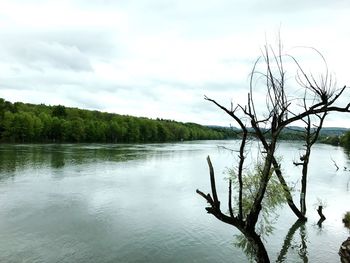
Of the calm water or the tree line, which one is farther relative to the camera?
the tree line

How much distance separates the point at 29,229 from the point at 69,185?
15.7m

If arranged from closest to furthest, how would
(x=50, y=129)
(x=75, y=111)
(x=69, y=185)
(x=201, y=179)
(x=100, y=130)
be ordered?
(x=69, y=185), (x=201, y=179), (x=50, y=129), (x=100, y=130), (x=75, y=111)

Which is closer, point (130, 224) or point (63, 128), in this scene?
point (130, 224)

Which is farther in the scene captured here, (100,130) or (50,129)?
(100,130)

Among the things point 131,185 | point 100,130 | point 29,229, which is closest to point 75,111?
point 100,130

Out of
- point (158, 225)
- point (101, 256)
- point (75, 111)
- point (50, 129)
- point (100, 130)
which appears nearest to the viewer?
point (101, 256)

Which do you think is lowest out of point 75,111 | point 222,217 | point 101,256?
point 101,256

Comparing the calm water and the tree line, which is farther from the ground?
the tree line

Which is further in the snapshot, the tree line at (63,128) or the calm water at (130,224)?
the tree line at (63,128)

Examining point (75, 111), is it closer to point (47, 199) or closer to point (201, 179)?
point (201, 179)

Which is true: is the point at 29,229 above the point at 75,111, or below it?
below

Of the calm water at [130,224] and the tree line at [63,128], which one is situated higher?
the tree line at [63,128]

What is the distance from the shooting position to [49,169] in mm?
49781

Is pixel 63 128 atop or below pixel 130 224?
atop
